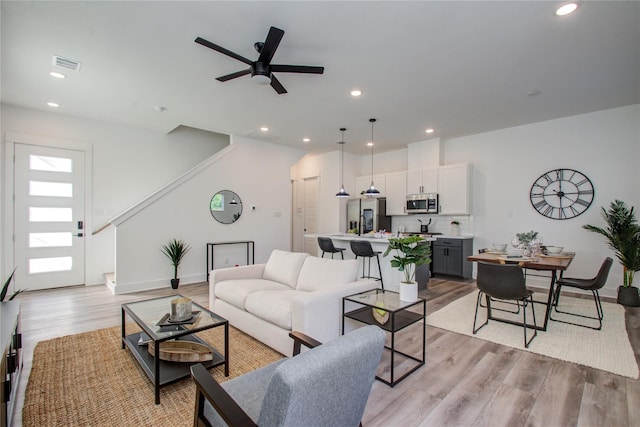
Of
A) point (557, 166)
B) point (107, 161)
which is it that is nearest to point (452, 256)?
point (557, 166)

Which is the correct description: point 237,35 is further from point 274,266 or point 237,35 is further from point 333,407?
point 333,407

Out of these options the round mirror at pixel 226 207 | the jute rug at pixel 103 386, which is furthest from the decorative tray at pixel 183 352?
the round mirror at pixel 226 207

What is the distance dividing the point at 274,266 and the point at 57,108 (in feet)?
14.7

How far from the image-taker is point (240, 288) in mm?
3215

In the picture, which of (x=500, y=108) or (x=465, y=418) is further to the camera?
(x=500, y=108)

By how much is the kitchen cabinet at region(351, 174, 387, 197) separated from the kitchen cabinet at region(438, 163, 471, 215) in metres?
1.41

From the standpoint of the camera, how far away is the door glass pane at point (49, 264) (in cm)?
488

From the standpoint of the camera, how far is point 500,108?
461 centimetres

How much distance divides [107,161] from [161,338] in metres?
4.92

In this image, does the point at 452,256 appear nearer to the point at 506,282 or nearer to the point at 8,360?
the point at 506,282

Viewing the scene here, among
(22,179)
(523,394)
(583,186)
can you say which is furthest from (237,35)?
(583,186)

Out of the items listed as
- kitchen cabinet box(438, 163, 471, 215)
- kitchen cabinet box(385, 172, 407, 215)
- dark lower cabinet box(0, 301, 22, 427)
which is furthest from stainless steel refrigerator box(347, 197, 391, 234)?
dark lower cabinet box(0, 301, 22, 427)

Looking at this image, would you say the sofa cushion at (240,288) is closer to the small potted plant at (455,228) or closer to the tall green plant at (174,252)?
the tall green plant at (174,252)

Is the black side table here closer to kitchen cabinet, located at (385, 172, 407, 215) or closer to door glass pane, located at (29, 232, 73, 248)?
kitchen cabinet, located at (385, 172, 407, 215)
